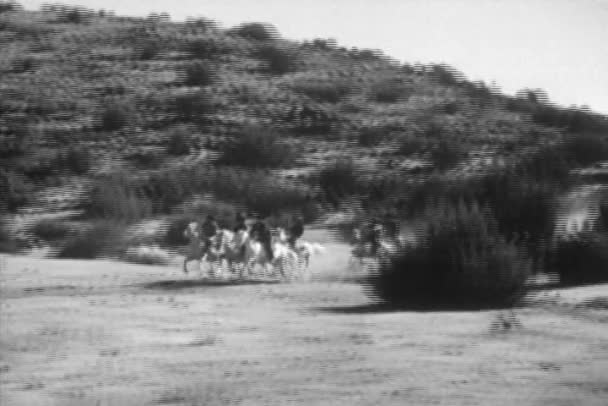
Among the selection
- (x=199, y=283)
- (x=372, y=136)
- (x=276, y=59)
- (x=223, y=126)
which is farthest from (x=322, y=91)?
(x=199, y=283)

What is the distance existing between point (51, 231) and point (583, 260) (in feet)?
59.7

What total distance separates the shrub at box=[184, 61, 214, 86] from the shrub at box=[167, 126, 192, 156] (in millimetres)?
8176

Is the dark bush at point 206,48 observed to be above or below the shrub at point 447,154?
above

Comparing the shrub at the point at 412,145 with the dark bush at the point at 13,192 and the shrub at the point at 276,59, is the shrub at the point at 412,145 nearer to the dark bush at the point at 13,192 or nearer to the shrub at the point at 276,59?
the shrub at the point at 276,59

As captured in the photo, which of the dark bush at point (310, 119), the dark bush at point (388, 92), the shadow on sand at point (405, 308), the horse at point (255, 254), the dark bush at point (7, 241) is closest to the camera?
the shadow on sand at point (405, 308)

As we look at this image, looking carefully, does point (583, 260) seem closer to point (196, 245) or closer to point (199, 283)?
point (199, 283)

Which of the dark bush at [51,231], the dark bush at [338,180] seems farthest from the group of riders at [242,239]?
the dark bush at [338,180]

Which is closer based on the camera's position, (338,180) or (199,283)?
(199,283)

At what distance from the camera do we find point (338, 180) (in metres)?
47.2

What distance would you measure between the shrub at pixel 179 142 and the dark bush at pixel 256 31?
18.0 m

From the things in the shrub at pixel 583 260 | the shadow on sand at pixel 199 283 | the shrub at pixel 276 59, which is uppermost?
the shrub at pixel 276 59

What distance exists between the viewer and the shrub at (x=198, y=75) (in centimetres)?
6231

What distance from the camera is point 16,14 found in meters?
74.8

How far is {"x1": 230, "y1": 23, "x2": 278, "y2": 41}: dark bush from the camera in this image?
234 feet
